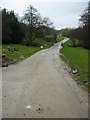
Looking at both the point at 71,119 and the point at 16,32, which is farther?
the point at 16,32

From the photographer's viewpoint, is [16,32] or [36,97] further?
[16,32]

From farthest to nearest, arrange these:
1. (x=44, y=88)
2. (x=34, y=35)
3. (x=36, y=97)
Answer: (x=34, y=35)
(x=44, y=88)
(x=36, y=97)

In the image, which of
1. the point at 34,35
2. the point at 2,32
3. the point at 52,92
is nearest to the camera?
the point at 52,92

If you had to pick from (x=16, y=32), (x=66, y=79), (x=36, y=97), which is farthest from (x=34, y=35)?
(x=36, y=97)

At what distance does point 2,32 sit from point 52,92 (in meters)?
49.6

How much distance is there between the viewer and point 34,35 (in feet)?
247

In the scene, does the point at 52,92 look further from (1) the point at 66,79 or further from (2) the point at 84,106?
(1) the point at 66,79

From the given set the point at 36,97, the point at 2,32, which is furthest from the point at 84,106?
the point at 2,32

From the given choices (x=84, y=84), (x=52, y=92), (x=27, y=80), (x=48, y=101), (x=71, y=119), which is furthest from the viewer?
(x=27, y=80)

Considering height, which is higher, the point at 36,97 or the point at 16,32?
the point at 16,32

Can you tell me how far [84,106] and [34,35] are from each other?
66.2 meters

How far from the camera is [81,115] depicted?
29.3ft

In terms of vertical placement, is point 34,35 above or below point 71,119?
above

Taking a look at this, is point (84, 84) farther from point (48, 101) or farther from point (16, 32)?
point (16, 32)
